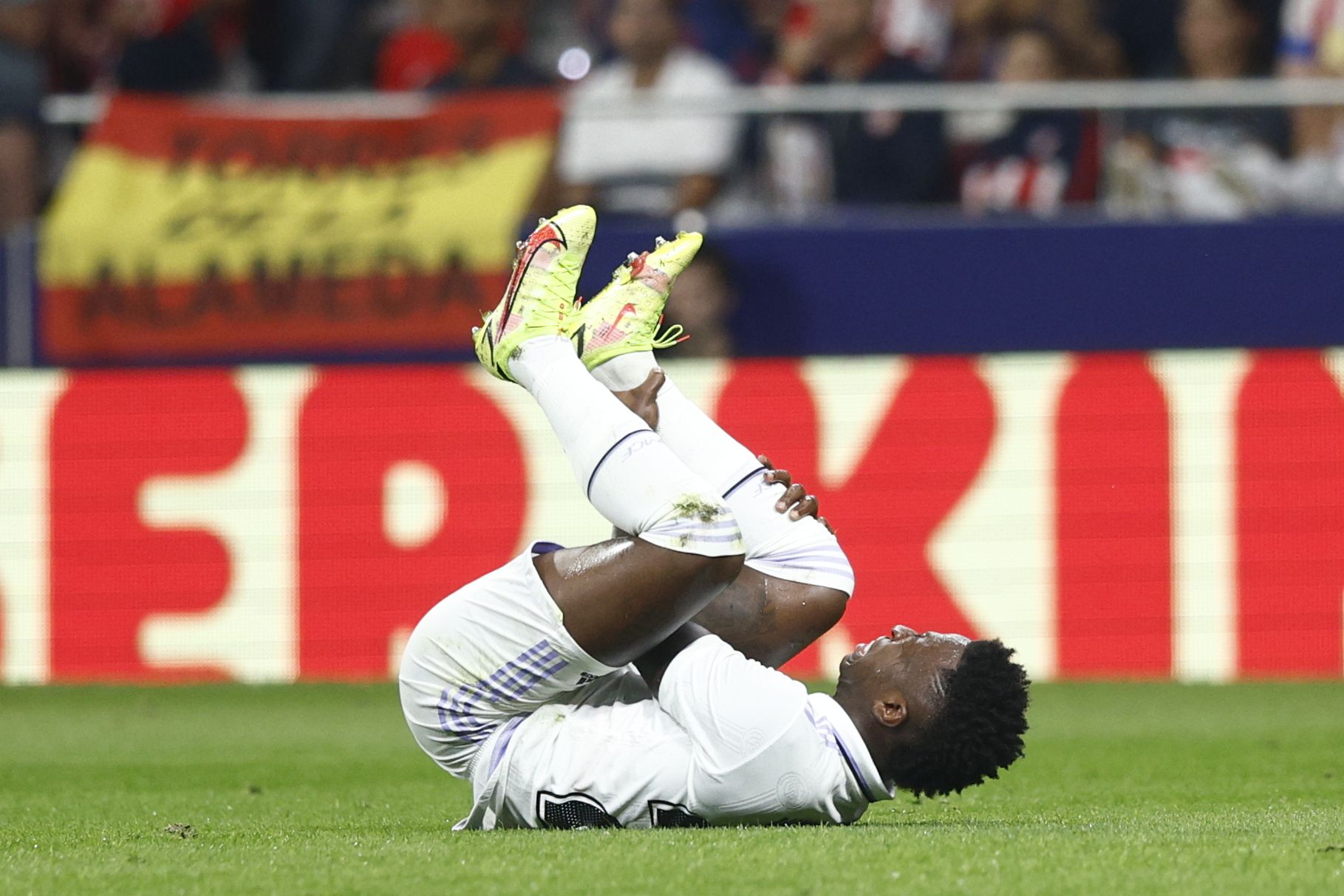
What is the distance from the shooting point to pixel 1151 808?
5.34m

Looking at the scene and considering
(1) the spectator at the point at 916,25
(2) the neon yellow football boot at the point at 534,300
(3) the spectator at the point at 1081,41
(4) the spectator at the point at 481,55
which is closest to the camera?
(2) the neon yellow football boot at the point at 534,300

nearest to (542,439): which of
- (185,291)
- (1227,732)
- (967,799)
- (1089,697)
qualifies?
(185,291)

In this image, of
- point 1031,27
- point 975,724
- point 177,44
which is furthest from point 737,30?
point 975,724

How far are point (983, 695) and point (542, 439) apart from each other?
4.94 m

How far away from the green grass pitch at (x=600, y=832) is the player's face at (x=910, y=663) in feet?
0.98

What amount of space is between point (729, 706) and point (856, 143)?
5658 millimetres

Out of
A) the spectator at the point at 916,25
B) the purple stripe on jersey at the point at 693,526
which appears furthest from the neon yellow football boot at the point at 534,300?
the spectator at the point at 916,25

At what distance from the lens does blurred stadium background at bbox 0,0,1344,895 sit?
349 inches

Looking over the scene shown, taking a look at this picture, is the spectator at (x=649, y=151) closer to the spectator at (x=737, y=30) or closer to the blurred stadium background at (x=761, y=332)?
the blurred stadium background at (x=761, y=332)

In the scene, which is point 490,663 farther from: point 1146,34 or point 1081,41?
point 1146,34

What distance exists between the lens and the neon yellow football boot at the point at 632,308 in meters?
5.01

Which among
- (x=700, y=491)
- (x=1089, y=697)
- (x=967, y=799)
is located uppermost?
(x=700, y=491)

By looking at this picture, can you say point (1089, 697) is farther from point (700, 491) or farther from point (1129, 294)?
point (700, 491)

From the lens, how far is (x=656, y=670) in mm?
4590
